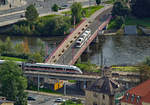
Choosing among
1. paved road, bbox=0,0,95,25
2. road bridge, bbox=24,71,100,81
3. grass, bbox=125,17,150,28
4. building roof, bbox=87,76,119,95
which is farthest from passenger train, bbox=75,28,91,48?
building roof, bbox=87,76,119,95

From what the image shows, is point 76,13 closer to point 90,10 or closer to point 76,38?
point 90,10

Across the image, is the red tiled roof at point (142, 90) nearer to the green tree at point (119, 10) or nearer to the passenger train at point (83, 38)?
the passenger train at point (83, 38)

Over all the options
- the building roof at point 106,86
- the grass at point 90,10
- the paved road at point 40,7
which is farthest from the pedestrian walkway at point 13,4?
the building roof at point 106,86

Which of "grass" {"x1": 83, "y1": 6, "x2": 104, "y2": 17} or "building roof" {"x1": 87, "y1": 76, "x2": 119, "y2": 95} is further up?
"grass" {"x1": 83, "y1": 6, "x2": 104, "y2": 17}

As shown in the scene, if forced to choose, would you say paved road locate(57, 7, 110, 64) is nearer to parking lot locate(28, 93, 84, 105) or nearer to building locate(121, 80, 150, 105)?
parking lot locate(28, 93, 84, 105)

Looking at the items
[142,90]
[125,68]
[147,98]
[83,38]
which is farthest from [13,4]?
[147,98]
